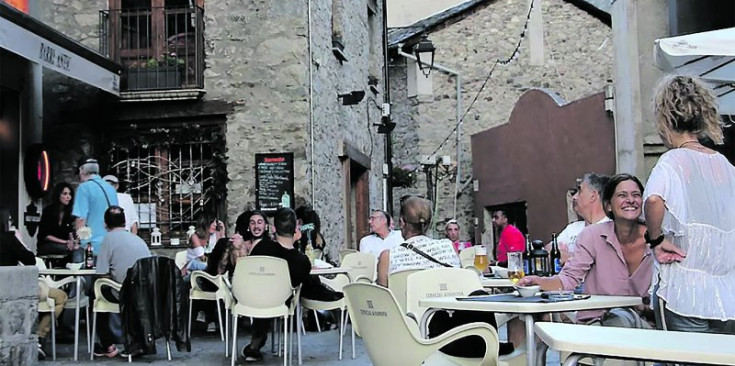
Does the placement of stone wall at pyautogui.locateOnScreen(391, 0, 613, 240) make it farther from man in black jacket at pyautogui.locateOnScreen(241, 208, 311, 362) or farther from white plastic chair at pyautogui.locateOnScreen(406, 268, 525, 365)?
white plastic chair at pyautogui.locateOnScreen(406, 268, 525, 365)

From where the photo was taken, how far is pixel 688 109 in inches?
126

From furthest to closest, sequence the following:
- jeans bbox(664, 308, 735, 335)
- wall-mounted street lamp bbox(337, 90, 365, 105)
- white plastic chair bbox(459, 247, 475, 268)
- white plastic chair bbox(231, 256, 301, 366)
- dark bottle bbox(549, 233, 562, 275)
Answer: wall-mounted street lamp bbox(337, 90, 365, 105) < white plastic chair bbox(459, 247, 475, 268) < white plastic chair bbox(231, 256, 301, 366) < dark bottle bbox(549, 233, 562, 275) < jeans bbox(664, 308, 735, 335)

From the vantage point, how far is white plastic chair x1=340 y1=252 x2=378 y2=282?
7721 millimetres

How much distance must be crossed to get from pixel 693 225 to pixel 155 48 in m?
8.24

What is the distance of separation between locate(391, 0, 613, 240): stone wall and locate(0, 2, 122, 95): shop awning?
10.4 m

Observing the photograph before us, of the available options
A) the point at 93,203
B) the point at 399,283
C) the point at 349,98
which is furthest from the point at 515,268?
the point at 349,98

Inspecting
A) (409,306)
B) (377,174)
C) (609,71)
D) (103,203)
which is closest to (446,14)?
(609,71)

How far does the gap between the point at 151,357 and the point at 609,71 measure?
48.2 feet

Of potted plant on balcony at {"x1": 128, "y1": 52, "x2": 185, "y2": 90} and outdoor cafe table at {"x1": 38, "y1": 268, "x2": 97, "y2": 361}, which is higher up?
potted plant on balcony at {"x1": 128, "y1": 52, "x2": 185, "y2": 90}

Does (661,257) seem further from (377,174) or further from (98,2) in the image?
(377,174)

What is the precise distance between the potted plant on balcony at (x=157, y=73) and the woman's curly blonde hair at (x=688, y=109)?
7822 millimetres

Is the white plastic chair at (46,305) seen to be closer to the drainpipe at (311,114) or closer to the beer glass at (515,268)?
the beer glass at (515,268)

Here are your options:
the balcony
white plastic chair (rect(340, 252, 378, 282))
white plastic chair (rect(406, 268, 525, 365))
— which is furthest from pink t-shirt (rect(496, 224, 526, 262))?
white plastic chair (rect(406, 268, 525, 365))

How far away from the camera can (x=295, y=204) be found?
10.0 m
